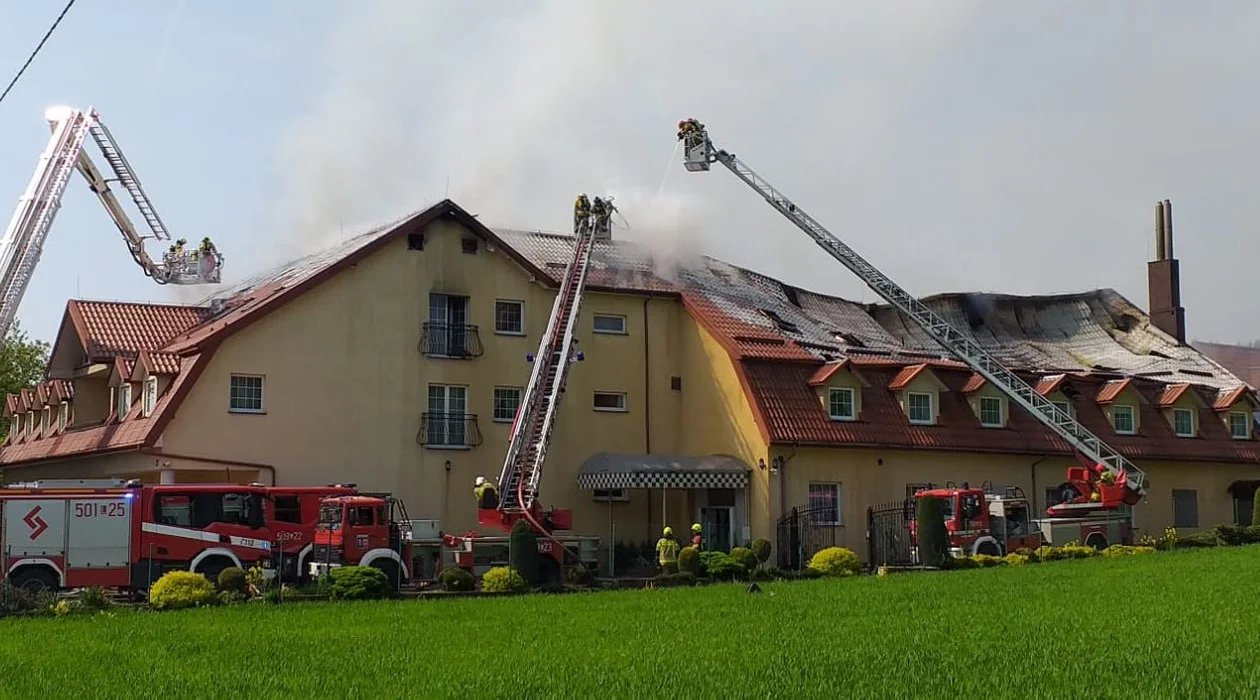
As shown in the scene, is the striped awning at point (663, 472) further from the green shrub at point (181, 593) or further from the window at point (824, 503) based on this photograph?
the green shrub at point (181, 593)

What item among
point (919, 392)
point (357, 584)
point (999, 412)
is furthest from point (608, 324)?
point (357, 584)

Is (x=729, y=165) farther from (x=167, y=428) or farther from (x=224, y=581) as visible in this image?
(x=224, y=581)

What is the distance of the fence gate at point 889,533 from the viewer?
38.4 meters

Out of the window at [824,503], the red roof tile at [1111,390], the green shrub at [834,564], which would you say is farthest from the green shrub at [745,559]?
the red roof tile at [1111,390]

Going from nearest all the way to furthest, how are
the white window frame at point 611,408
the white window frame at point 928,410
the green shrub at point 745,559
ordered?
the green shrub at point 745,559
the white window frame at point 611,408
the white window frame at point 928,410

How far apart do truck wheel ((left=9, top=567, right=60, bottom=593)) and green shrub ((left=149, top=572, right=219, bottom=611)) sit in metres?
5.41

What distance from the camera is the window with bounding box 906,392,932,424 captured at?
41.5 m

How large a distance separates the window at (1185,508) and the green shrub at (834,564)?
18863 mm

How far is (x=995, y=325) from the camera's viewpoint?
55.3 metres

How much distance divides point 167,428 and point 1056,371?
2885 cm

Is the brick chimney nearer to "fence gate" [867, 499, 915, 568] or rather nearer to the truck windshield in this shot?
"fence gate" [867, 499, 915, 568]

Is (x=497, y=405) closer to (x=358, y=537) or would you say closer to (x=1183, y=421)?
(x=358, y=537)

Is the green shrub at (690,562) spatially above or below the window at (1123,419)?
below

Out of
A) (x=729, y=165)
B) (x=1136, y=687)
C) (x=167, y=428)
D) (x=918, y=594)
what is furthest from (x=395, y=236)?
(x=1136, y=687)
